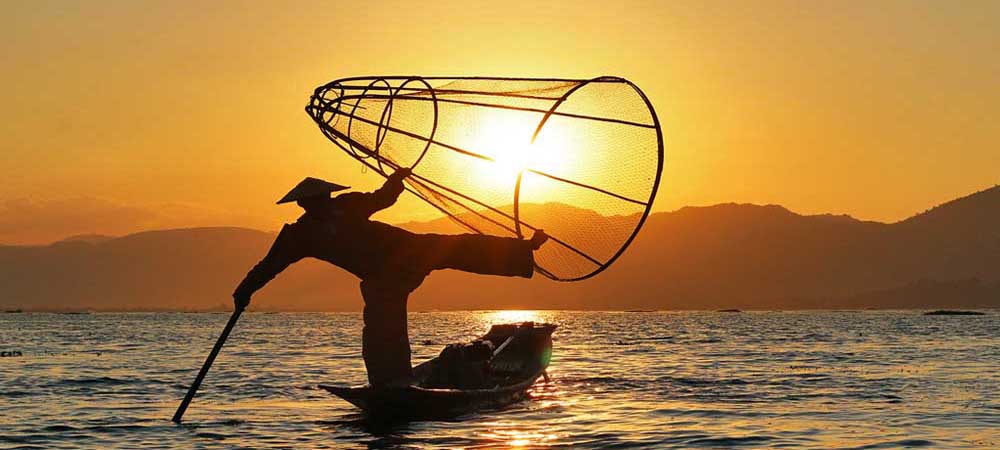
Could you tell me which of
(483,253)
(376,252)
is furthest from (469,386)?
(483,253)

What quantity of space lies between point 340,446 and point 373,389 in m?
1.87

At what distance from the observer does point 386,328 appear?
80.3ft

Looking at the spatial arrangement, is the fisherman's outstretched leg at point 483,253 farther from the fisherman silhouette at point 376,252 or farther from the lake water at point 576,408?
the lake water at point 576,408

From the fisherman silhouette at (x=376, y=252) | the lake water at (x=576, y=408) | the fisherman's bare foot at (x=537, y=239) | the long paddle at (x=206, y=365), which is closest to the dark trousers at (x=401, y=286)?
the fisherman silhouette at (x=376, y=252)

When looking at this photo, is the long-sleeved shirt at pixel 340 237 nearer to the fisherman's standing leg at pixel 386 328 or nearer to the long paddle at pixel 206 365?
the fisherman's standing leg at pixel 386 328

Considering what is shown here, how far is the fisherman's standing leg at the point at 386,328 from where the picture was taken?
2434cm

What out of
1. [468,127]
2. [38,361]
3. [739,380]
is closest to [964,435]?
[468,127]

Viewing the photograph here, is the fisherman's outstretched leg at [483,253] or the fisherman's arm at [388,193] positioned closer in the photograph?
the fisherman's outstretched leg at [483,253]

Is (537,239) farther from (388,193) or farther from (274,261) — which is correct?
(274,261)

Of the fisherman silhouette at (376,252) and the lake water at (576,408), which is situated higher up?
the fisherman silhouette at (376,252)

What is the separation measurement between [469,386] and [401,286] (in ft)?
15.5

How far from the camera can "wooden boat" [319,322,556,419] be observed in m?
25.0

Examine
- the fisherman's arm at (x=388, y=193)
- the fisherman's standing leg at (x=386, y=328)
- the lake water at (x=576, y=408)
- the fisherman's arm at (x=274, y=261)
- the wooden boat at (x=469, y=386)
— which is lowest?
the lake water at (x=576, y=408)

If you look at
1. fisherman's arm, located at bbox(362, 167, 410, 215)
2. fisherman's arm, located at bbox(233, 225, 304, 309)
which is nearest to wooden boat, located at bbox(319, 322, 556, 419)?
fisherman's arm, located at bbox(233, 225, 304, 309)
